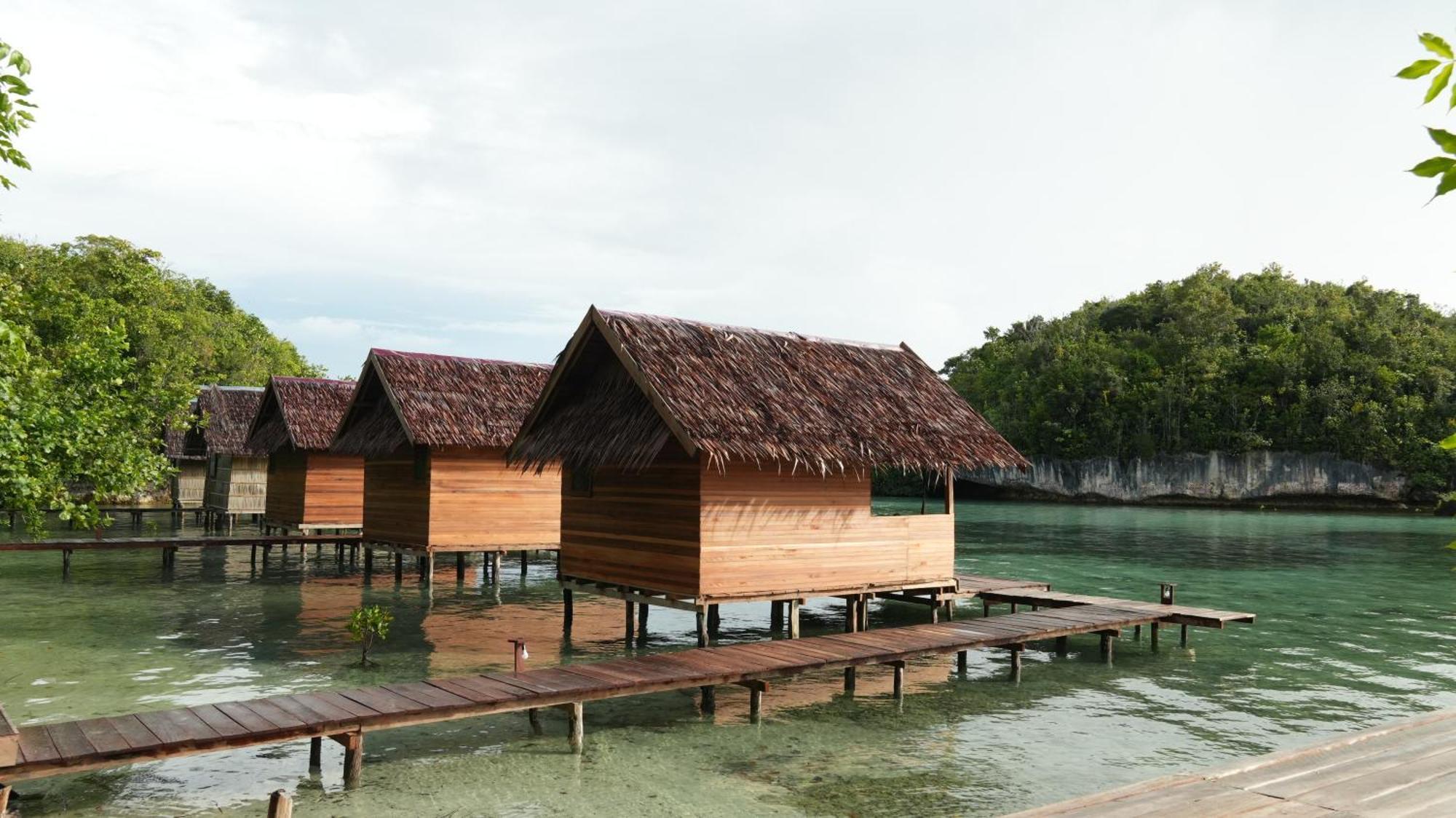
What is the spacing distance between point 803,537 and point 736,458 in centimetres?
171

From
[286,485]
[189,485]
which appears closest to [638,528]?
[286,485]

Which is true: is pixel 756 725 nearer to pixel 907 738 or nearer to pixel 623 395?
pixel 907 738

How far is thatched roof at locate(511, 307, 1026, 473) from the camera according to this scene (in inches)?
495

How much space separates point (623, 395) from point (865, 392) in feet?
11.9

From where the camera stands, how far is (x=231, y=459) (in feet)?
113

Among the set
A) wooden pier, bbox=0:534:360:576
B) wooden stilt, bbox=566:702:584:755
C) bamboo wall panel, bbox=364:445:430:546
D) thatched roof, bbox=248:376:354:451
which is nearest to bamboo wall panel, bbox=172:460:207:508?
thatched roof, bbox=248:376:354:451

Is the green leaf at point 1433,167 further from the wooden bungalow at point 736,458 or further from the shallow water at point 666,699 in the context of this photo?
the wooden bungalow at point 736,458

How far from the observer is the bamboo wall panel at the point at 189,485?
40.2m

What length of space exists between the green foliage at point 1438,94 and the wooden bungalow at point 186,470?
42300mm

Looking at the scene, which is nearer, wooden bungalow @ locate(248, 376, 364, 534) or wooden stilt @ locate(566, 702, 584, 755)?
wooden stilt @ locate(566, 702, 584, 755)

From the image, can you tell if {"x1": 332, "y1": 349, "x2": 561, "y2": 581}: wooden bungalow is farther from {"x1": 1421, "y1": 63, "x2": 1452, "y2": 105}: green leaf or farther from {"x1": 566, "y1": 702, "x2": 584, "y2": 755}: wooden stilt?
{"x1": 1421, "y1": 63, "x2": 1452, "y2": 105}: green leaf

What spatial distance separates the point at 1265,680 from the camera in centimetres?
1311

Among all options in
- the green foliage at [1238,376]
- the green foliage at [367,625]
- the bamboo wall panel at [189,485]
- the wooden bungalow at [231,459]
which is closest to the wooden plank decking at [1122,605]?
the green foliage at [367,625]

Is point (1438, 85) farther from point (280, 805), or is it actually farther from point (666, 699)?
point (666, 699)
